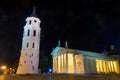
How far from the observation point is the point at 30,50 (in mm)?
48969

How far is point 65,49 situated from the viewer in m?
33.1

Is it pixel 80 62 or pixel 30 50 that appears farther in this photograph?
pixel 30 50

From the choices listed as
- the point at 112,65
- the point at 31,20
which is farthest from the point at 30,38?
the point at 112,65

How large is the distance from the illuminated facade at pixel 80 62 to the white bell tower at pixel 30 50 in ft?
48.6

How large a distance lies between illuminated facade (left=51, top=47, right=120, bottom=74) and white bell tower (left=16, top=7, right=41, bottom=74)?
14.8m

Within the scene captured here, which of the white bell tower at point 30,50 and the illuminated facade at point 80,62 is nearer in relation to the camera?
the illuminated facade at point 80,62

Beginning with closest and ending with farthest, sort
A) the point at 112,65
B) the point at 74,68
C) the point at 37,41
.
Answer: the point at 74,68
the point at 112,65
the point at 37,41

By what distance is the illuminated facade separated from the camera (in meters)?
32.3

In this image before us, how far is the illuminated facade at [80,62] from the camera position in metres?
32.3

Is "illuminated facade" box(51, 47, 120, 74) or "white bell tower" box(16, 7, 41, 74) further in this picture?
"white bell tower" box(16, 7, 41, 74)

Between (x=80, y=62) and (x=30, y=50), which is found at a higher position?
(x=30, y=50)

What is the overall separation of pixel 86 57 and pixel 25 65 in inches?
880

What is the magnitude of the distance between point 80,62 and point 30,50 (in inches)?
853

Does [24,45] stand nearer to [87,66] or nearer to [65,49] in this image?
[65,49]
